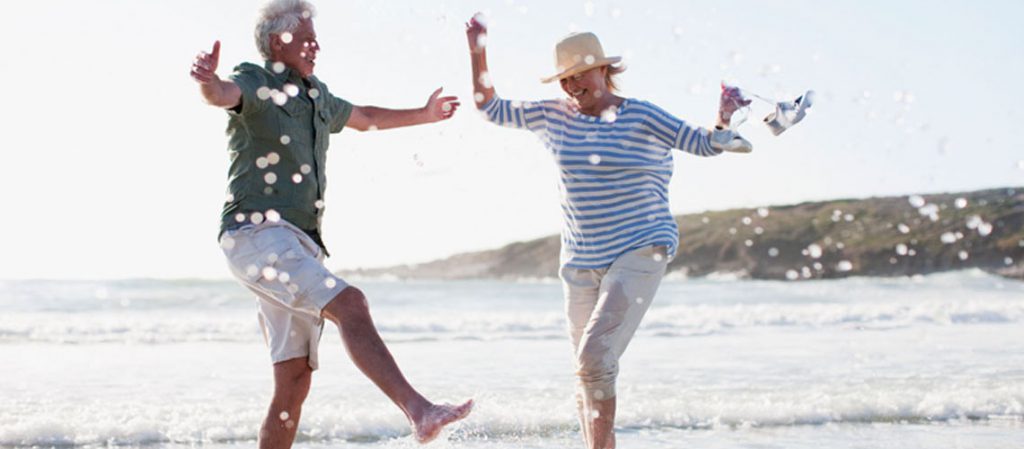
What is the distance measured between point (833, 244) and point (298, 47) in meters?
58.2

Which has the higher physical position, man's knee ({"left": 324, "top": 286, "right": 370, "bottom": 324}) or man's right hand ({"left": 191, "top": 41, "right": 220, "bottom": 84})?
man's right hand ({"left": 191, "top": 41, "right": 220, "bottom": 84})

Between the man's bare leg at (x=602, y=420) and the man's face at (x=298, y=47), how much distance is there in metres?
1.72

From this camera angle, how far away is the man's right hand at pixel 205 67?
384 cm

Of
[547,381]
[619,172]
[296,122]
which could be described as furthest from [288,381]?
[547,381]

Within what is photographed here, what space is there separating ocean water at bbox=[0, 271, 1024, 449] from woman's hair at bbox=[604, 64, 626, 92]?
264cm

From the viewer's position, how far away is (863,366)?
35.4 ft

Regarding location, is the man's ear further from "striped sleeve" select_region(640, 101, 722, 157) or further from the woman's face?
"striped sleeve" select_region(640, 101, 722, 157)

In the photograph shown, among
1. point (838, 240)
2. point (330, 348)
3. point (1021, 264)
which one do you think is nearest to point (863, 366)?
point (330, 348)

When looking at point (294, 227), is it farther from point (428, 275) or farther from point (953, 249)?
point (428, 275)

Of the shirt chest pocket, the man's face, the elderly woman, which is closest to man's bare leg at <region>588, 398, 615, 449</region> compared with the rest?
the elderly woman

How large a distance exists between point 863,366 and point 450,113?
7104mm

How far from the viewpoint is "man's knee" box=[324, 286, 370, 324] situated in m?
4.01

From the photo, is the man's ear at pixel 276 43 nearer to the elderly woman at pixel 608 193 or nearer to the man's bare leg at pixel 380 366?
the man's bare leg at pixel 380 366

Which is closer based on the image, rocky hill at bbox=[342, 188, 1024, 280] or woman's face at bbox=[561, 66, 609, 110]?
woman's face at bbox=[561, 66, 609, 110]
